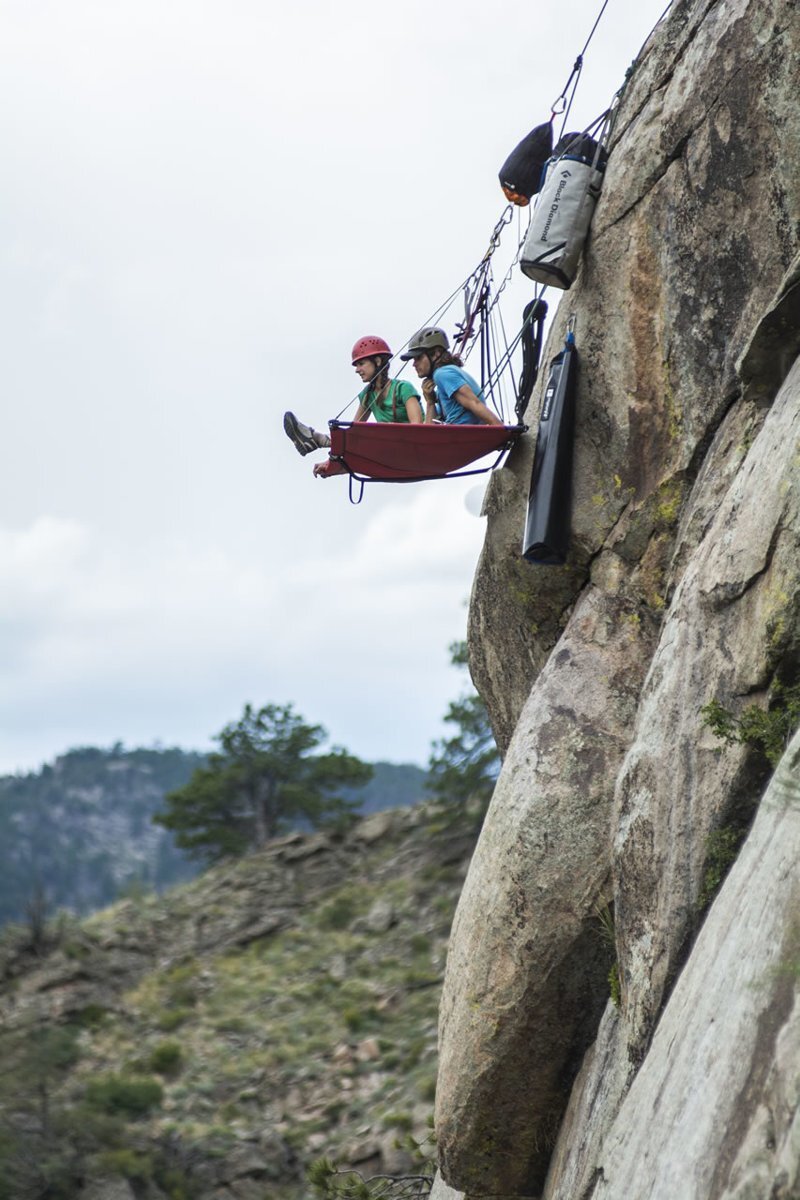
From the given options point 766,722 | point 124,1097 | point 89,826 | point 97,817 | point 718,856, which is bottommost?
point 124,1097

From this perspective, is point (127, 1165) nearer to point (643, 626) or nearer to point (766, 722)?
point (643, 626)

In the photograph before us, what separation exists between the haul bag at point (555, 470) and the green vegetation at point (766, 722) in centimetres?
259

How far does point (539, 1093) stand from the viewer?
809 cm

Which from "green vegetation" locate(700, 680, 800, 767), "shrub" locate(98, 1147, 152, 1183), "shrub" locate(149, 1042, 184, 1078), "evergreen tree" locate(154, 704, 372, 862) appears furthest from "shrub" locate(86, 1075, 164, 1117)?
"green vegetation" locate(700, 680, 800, 767)

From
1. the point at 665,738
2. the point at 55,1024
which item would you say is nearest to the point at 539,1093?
the point at 665,738

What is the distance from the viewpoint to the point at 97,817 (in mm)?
Result: 151875

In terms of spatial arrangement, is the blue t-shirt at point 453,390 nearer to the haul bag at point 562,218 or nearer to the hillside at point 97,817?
the haul bag at point 562,218

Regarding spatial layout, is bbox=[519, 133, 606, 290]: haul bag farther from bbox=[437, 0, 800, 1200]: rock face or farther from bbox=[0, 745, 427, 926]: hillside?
bbox=[0, 745, 427, 926]: hillside

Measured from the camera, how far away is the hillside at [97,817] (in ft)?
414

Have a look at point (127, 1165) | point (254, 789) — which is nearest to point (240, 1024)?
point (127, 1165)

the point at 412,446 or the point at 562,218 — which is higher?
the point at 562,218

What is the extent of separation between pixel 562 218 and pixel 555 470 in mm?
1759

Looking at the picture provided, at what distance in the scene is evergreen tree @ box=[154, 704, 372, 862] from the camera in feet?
125

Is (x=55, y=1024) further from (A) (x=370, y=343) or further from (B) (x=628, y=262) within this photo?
(B) (x=628, y=262)
